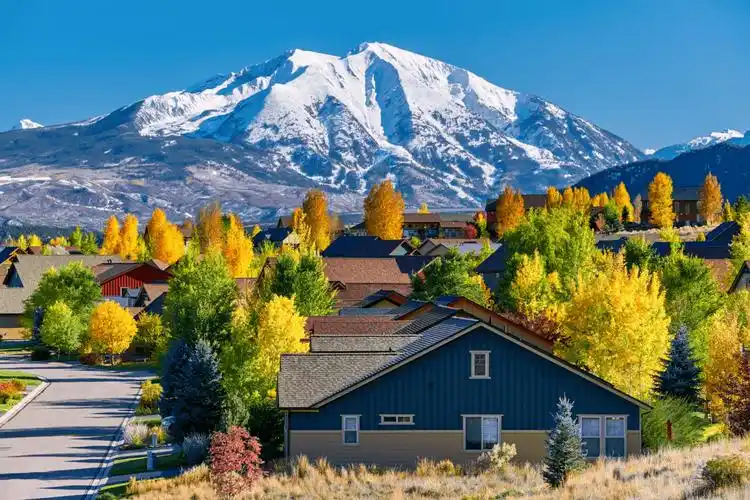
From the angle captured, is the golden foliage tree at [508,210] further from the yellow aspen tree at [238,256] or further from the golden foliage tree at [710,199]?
the yellow aspen tree at [238,256]

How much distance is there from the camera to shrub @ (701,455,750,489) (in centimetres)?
2780

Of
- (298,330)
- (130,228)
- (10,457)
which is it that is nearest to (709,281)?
(298,330)

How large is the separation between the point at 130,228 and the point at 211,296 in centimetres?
12830

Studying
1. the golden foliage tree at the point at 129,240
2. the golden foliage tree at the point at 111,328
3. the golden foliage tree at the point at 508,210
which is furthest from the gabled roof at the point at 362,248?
the golden foliage tree at the point at 111,328

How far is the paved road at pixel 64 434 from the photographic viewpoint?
4220 cm

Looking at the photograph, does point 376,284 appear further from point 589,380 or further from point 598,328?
point 589,380

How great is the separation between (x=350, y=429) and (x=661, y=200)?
145149 mm

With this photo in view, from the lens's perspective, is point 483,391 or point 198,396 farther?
point 198,396

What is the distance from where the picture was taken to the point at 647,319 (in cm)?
4900

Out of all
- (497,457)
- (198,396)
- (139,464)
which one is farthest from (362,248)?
(497,457)

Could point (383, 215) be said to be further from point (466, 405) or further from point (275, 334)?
point (466, 405)

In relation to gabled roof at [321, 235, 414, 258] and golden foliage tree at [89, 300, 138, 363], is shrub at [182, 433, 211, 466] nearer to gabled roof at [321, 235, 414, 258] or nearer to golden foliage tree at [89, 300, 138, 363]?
golden foliage tree at [89, 300, 138, 363]

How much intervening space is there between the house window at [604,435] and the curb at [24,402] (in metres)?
31.0

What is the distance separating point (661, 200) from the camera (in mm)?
178625
